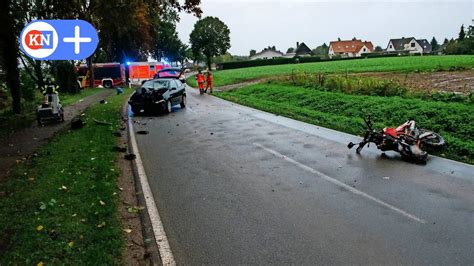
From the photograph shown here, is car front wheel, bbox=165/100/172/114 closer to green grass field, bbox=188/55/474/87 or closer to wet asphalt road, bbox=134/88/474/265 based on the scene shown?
wet asphalt road, bbox=134/88/474/265

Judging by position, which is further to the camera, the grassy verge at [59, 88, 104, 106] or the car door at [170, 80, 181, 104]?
the grassy verge at [59, 88, 104, 106]

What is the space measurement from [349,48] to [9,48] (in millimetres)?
130246

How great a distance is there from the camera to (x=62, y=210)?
587 centimetres

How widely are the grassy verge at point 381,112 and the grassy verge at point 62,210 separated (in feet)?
25.1

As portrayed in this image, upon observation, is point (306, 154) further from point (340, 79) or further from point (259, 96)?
point (259, 96)

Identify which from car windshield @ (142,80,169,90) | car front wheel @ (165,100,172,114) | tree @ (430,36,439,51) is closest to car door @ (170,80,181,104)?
car windshield @ (142,80,169,90)

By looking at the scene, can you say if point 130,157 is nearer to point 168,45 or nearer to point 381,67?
point 381,67

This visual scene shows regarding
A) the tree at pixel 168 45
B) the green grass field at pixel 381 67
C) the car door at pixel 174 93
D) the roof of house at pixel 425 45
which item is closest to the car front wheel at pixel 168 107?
the car door at pixel 174 93

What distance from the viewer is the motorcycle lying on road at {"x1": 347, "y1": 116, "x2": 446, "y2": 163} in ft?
28.9

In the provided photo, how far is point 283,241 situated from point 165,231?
62.3 inches

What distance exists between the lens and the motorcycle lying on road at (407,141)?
28.9ft

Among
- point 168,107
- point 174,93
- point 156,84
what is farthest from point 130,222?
point 174,93

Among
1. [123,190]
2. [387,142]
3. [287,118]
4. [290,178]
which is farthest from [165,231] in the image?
[287,118]

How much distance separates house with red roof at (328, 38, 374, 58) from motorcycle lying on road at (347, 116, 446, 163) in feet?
427
